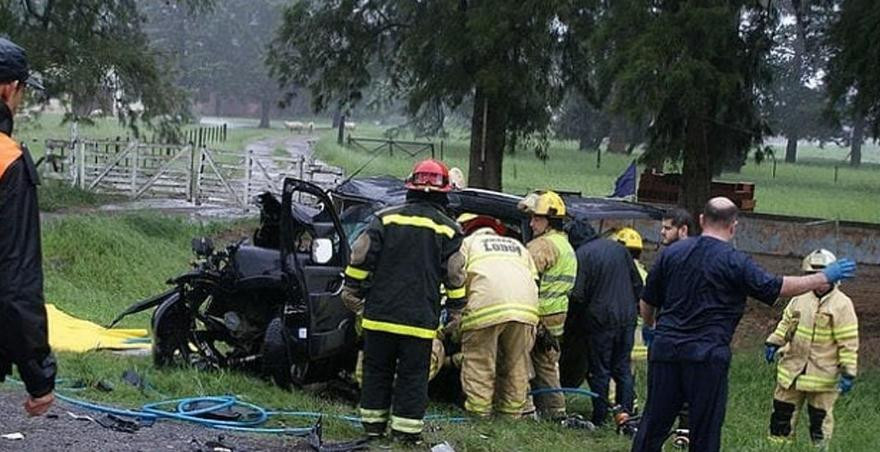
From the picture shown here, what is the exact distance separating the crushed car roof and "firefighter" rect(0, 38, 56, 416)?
4862mm

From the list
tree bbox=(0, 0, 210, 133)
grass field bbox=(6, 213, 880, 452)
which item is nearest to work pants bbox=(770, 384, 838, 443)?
grass field bbox=(6, 213, 880, 452)

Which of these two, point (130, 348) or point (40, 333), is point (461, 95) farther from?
point (40, 333)

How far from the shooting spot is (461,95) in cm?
2166

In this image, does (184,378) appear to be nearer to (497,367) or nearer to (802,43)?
(497,367)

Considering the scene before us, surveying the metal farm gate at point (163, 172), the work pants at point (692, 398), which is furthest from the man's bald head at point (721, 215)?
the metal farm gate at point (163, 172)

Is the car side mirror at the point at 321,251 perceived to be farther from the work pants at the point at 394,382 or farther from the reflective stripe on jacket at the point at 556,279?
the reflective stripe on jacket at the point at 556,279

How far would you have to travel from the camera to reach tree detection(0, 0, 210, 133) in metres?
22.3

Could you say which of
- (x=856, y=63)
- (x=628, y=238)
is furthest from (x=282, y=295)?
(x=856, y=63)

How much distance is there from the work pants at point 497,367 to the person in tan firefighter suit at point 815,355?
1.78m

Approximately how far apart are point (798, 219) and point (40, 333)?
20007mm

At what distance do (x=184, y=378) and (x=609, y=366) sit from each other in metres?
3.10

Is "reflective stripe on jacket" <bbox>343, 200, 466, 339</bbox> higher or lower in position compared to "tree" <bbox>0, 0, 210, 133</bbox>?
lower

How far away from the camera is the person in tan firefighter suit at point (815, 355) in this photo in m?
7.86

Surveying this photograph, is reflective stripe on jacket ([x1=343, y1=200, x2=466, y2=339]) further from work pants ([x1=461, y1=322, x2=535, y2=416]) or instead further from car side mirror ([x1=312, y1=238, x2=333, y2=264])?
car side mirror ([x1=312, y1=238, x2=333, y2=264])
